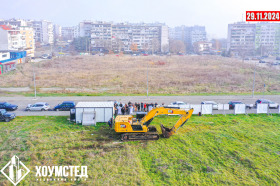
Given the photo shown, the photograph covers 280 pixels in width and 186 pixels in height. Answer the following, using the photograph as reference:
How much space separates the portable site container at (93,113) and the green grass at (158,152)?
86cm

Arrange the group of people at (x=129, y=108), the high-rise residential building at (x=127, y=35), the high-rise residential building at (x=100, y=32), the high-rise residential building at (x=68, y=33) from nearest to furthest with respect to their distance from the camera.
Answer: the group of people at (x=129, y=108) < the high-rise residential building at (x=100, y=32) < the high-rise residential building at (x=127, y=35) < the high-rise residential building at (x=68, y=33)

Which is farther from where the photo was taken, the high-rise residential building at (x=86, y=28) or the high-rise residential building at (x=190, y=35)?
the high-rise residential building at (x=190, y=35)

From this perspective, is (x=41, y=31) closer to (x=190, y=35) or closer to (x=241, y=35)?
(x=190, y=35)

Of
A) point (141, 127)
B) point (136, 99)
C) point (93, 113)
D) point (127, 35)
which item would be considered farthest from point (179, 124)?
point (127, 35)

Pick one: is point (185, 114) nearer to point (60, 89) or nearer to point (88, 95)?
point (88, 95)

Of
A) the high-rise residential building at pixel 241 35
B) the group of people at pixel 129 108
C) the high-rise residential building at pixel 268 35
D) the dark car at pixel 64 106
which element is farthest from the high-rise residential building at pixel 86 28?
the group of people at pixel 129 108

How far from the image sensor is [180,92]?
111 feet

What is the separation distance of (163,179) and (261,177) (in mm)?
5440

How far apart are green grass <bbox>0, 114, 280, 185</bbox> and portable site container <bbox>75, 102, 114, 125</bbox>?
0.86 metres

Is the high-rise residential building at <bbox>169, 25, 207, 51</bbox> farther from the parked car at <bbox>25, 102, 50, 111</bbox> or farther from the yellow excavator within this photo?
the yellow excavator

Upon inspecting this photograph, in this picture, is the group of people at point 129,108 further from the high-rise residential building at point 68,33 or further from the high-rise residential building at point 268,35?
the high-rise residential building at point 68,33

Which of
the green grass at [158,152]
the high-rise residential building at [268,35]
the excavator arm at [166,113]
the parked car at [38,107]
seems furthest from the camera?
the high-rise residential building at [268,35]

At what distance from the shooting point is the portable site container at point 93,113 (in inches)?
846

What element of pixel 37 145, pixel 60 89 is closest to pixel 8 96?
pixel 60 89
